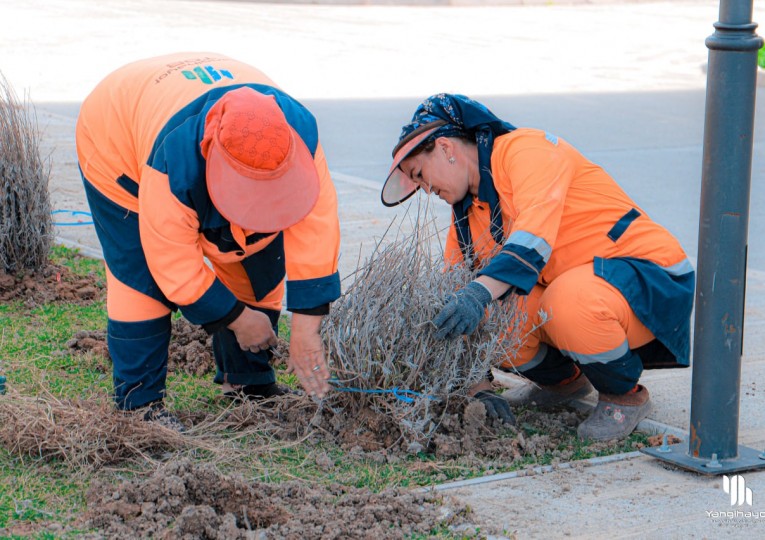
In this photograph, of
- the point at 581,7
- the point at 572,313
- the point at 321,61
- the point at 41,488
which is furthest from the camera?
the point at 581,7

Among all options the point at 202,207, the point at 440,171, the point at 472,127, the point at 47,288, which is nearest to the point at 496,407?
the point at 440,171

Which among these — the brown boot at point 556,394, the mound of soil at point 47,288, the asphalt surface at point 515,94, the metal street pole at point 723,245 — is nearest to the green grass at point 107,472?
the asphalt surface at point 515,94

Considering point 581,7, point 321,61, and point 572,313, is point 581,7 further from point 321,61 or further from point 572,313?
point 572,313

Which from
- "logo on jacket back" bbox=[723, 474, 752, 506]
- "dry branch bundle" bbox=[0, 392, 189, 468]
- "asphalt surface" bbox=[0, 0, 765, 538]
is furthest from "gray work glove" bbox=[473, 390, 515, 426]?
"dry branch bundle" bbox=[0, 392, 189, 468]

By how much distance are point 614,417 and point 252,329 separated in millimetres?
1359

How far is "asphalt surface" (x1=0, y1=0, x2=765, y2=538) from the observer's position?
10.2 feet

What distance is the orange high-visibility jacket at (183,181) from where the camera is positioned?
9.89ft

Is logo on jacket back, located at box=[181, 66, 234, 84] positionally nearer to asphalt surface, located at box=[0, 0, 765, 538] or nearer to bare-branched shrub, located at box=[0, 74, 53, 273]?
asphalt surface, located at box=[0, 0, 765, 538]

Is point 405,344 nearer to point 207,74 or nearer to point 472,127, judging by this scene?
point 472,127

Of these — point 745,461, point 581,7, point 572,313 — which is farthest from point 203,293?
point 581,7

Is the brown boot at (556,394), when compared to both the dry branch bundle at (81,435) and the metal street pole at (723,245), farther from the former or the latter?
the dry branch bundle at (81,435)

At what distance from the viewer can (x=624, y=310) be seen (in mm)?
3545

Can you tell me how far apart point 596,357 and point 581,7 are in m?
26.2

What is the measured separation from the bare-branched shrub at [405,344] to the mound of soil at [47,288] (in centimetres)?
229
